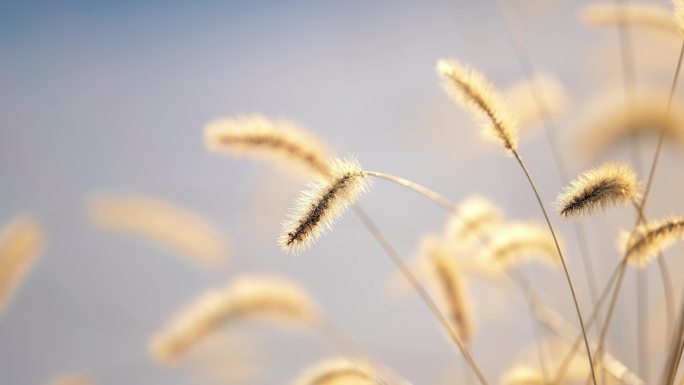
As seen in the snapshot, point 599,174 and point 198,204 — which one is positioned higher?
point 198,204

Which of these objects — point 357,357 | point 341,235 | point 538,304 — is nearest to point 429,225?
point 341,235

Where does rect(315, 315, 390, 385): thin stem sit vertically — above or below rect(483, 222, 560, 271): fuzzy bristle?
below

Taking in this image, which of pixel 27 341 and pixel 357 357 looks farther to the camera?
pixel 27 341

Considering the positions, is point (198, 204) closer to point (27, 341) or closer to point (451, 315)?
point (27, 341)

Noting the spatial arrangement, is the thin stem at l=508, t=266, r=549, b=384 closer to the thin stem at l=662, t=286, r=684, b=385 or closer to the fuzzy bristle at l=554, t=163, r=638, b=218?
the thin stem at l=662, t=286, r=684, b=385

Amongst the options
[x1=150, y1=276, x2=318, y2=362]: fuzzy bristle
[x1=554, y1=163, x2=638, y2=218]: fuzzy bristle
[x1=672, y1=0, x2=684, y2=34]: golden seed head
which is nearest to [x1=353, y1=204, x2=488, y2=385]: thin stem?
[x1=150, y1=276, x2=318, y2=362]: fuzzy bristle

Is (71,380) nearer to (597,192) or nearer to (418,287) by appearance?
(418,287)
